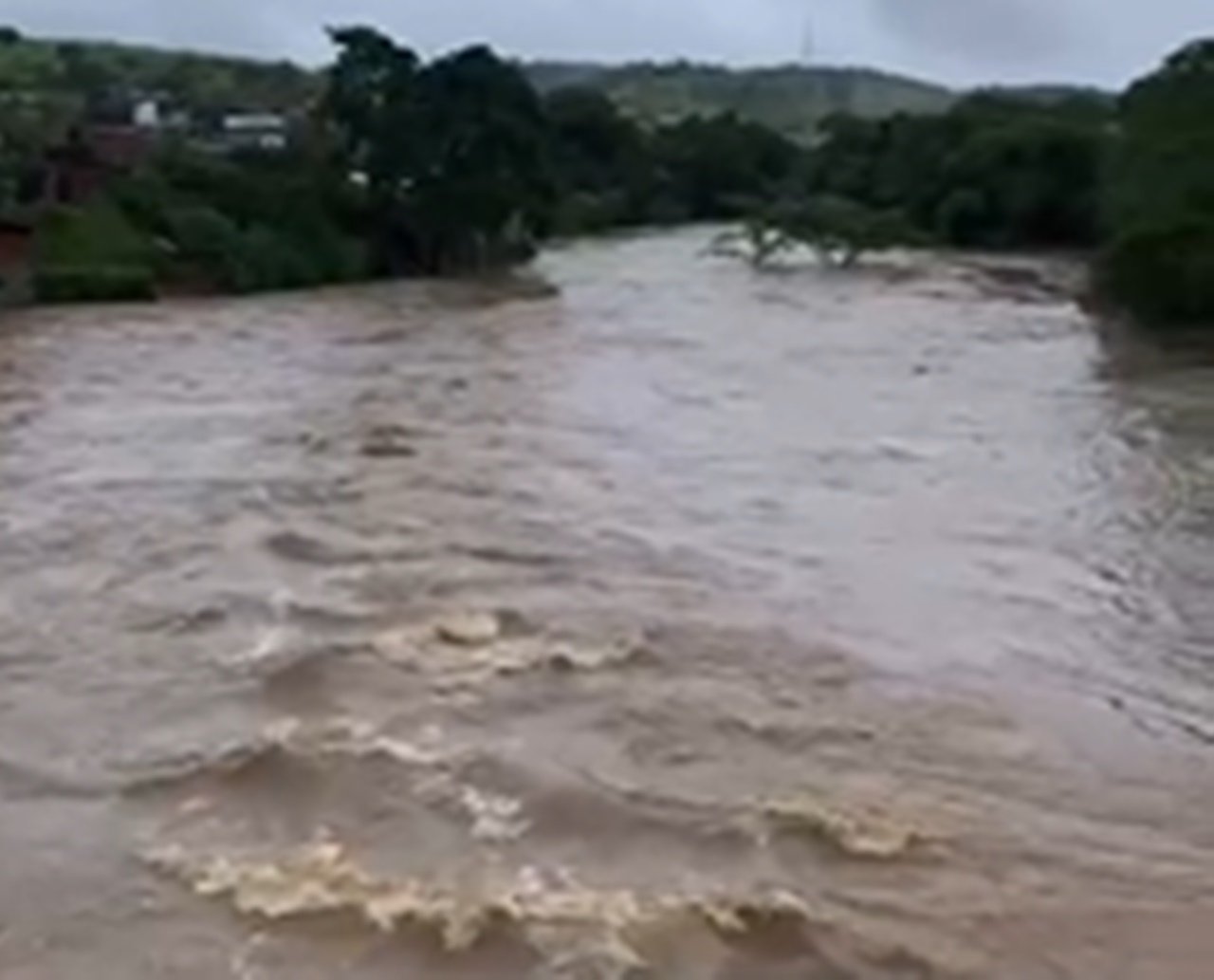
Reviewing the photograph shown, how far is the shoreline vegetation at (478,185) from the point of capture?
35.5 meters

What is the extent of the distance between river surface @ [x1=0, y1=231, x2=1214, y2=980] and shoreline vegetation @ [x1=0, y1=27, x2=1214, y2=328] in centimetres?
1403

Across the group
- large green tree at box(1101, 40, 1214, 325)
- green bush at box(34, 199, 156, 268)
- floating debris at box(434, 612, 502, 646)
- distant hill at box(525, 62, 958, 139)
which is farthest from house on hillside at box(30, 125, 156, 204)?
distant hill at box(525, 62, 958, 139)

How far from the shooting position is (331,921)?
695 cm

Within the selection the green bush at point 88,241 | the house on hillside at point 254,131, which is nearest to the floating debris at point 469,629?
the green bush at point 88,241

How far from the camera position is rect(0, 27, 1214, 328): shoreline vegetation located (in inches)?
1396

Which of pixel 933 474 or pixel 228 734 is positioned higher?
pixel 228 734

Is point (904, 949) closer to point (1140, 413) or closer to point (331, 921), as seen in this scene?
point (331, 921)

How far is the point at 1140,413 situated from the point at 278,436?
9.14 m

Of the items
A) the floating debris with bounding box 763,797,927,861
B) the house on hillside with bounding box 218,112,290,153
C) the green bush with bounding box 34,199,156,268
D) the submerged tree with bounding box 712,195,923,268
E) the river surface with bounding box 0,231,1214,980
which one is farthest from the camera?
the submerged tree with bounding box 712,195,923,268

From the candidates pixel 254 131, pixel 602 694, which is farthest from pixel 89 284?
pixel 602 694

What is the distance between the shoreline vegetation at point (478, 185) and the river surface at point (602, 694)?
14.0 meters

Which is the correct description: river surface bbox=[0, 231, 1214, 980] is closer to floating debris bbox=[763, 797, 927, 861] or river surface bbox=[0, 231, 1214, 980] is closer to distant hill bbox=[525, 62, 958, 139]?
floating debris bbox=[763, 797, 927, 861]

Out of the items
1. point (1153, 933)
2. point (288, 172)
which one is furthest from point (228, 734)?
point (288, 172)

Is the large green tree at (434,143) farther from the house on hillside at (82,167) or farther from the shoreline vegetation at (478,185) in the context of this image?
the house on hillside at (82,167)
